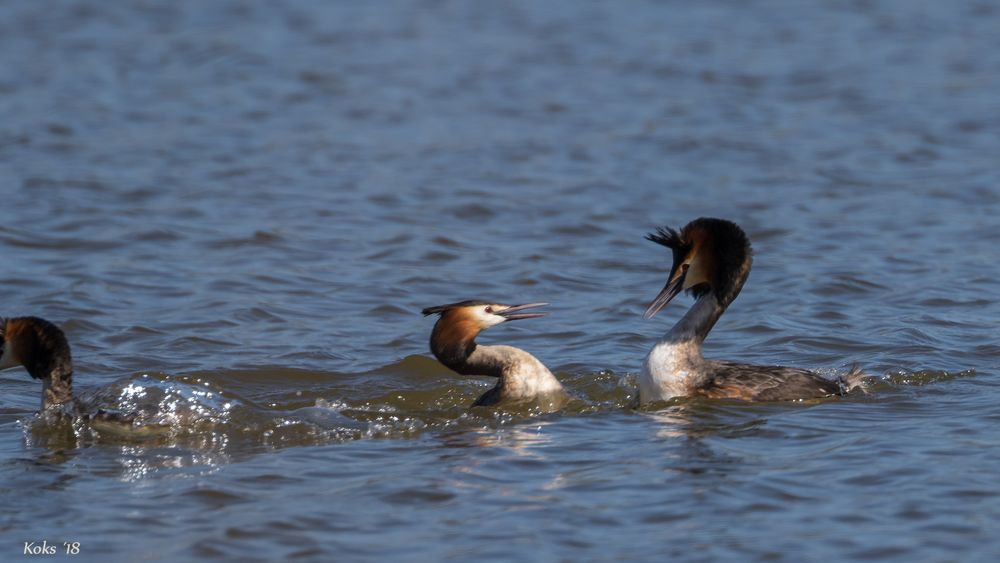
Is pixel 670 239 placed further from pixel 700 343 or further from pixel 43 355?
pixel 43 355

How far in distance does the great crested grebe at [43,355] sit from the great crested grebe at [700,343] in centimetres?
348

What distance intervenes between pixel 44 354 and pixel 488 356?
2.68 metres

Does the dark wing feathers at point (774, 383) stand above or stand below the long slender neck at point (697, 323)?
below

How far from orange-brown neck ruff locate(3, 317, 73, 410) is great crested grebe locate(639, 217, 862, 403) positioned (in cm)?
348

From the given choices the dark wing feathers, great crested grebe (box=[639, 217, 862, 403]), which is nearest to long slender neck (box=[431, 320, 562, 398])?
great crested grebe (box=[639, 217, 862, 403])

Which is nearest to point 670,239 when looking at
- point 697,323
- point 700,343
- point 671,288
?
point 671,288

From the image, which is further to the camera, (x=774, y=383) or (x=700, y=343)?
(x=700, y=343)

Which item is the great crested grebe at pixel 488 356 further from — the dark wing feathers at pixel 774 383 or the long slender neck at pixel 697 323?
the dark wing feathers at pixel 774 383

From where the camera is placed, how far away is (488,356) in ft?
30.6

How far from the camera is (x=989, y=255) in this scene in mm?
13359

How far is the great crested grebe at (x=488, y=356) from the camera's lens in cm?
920

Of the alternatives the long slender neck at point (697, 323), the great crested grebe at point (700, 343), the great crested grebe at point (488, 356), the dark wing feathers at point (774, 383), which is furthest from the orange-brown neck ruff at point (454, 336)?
the dark wing feathers at point (774, 383)

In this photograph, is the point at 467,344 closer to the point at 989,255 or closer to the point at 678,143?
the point at 989,255

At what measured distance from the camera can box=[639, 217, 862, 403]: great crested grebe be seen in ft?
30.1
